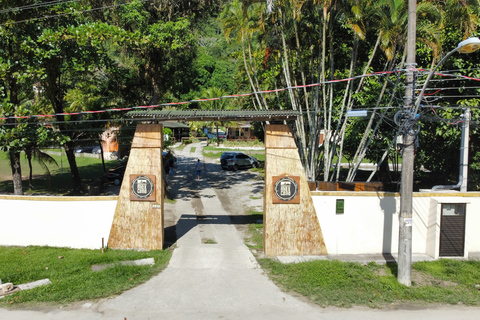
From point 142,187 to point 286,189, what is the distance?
439 cm

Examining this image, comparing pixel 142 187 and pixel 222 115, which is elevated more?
pixel 222 115

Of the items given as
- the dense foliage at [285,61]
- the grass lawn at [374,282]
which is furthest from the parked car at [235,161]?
the grass lawn at [374,282]

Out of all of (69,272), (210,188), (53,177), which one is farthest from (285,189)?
(53,177)

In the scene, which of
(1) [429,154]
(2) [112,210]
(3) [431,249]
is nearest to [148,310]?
(2) [112,210]

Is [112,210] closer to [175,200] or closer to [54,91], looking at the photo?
[175,200]

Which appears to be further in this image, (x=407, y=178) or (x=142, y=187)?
(x=142, y=187)

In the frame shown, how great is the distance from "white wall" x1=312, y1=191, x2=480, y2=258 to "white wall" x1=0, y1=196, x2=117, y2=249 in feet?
21.8

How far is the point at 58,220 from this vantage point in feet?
38.9

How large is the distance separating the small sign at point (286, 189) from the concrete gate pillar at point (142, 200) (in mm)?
3552

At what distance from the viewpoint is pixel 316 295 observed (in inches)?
342

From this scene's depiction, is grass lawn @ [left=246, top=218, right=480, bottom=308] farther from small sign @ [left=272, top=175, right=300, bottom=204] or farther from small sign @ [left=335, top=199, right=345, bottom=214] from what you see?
small sign @ [left=272, top=175, right=300, bottom=204]

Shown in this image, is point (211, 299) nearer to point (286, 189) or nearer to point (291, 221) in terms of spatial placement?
point (291, 221)

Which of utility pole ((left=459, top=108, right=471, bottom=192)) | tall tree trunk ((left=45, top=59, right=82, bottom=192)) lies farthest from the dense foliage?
utility pole ((left=459, top=108, right=471, bottom=192))

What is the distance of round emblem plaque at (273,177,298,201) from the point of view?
37.4 feet
